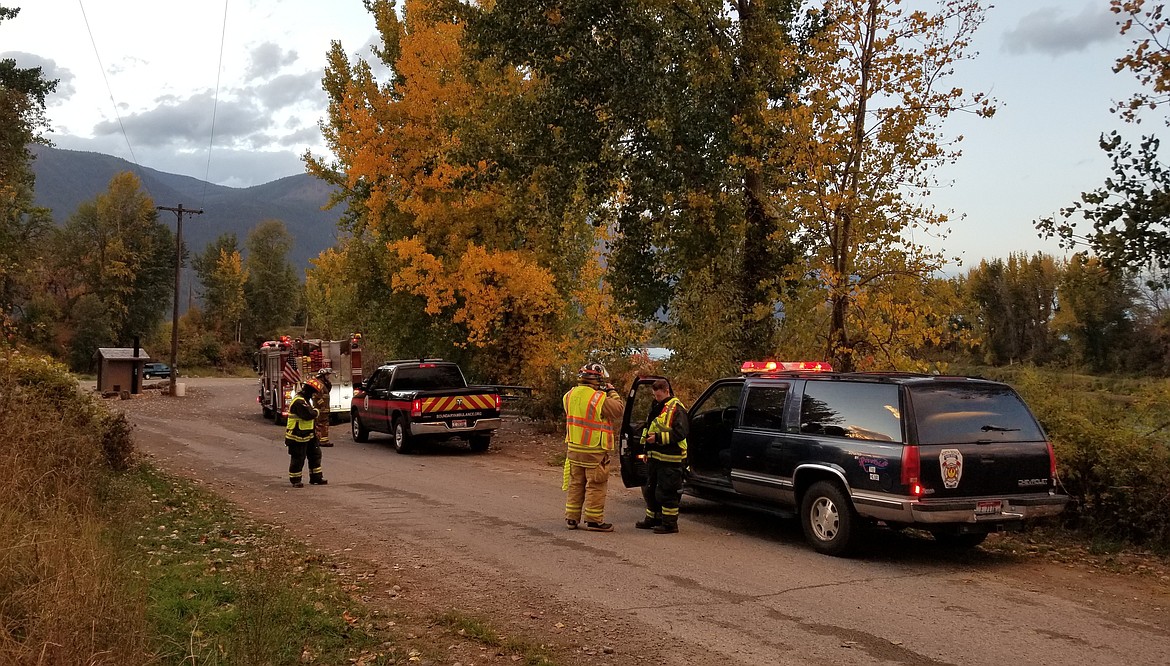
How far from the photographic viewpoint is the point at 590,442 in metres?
9.58

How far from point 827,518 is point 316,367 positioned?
67.2ft

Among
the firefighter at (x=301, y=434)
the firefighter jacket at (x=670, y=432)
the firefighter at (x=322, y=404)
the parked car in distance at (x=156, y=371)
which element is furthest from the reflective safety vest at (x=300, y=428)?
the parked car in distance at (x=156, y=371)

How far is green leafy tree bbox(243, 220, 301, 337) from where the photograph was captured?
341 ft

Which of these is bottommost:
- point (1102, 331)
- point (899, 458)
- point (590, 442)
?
point (590, 442)

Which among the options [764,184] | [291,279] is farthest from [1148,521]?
[291,279]

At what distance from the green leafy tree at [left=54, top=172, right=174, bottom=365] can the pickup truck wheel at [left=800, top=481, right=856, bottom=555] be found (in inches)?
3553

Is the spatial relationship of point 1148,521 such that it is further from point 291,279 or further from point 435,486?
point 291,279

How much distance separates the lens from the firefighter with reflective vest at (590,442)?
9586 mm

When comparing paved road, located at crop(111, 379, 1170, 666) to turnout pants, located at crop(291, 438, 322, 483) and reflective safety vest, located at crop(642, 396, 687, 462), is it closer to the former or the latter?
turnout pants, located at crop(291, 438, 322, 483)

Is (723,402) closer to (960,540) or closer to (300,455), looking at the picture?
(960,540)

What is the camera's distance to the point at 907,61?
1209 centimetres

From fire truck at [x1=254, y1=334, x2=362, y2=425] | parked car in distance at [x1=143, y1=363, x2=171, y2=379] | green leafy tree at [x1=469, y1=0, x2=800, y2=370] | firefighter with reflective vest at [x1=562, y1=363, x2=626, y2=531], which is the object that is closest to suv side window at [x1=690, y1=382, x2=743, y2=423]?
firefighter with reflective vest at [x1=562, y1=363, x2=626, y2=531]

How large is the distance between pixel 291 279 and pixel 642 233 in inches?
3993

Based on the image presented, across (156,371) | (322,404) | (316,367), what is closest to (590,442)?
(322,404)
